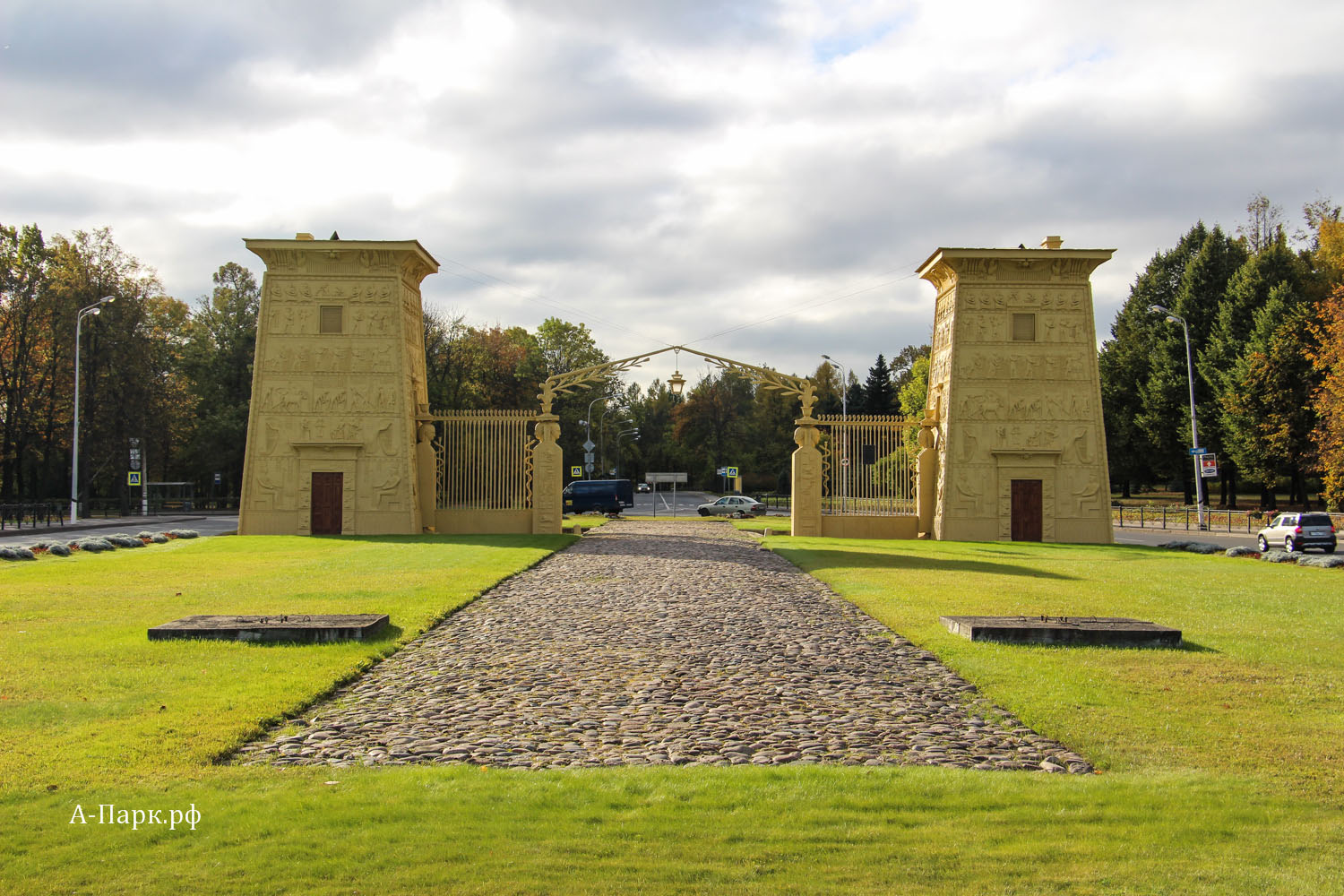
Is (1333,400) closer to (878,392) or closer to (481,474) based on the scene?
(481,474)

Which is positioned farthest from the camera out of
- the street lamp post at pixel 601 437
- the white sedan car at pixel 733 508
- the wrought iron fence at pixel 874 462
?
the street lamp post at pixel 601 437

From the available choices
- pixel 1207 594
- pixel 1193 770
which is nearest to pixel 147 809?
pixel 1193 770

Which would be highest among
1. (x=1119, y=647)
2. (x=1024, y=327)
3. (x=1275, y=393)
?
(x=1024, y=327)

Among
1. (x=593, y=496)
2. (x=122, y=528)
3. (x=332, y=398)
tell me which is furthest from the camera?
(x=593, y=496)

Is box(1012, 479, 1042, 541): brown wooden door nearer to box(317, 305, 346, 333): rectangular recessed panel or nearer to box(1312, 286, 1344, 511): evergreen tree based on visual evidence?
box(1312, 286, 1344, 511): evergreen tree

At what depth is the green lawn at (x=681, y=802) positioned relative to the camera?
4531mm

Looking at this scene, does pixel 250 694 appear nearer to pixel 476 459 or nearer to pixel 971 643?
pixel 971 643

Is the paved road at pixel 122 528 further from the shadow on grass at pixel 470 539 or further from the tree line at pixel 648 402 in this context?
the tree line at pixel 648 402

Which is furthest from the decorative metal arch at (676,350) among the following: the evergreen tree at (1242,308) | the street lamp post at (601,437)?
the street lamp post at (601,437)

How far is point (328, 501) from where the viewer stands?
2972cm

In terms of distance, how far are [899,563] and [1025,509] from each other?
387 inches

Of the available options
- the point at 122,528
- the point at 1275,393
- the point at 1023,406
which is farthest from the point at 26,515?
→ the point at 1275,393

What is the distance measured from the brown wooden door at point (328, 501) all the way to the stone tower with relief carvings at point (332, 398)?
27 millimetres

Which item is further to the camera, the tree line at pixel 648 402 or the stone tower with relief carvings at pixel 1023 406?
the tree line at pixel 648 402
